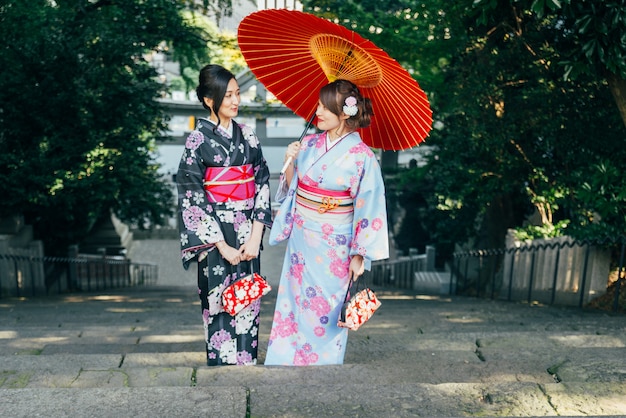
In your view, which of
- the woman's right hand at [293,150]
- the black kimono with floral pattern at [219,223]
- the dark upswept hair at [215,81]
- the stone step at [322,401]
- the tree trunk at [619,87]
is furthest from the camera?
the tree trunk at [619,87]

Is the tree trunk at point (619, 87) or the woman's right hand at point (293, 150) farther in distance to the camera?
the tree trunk at point (619, 87)

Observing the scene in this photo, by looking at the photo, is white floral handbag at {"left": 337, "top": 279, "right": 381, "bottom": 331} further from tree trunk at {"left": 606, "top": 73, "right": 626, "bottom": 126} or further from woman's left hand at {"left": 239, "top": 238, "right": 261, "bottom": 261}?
tree trunk at {"left": 606, "top": 73, "right": 626, "bottom": 126}

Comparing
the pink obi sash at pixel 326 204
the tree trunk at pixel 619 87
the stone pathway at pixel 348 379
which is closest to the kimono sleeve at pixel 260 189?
the pink obi sash at pixel 326 204

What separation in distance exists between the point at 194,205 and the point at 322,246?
0.78 metres

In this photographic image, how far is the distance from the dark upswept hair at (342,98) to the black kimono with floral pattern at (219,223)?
473mm

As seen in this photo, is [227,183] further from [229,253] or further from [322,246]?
[322,246]

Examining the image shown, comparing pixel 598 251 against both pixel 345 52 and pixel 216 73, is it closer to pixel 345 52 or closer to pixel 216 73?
pixel 345 52

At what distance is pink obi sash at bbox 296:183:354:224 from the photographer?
3488 millimetres

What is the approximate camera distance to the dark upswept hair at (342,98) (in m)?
3.36

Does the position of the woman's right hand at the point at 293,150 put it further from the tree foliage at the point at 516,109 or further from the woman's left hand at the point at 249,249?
the tree foliage at the point at 516,109

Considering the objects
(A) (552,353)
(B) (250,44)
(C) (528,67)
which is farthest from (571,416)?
(C) (528,67)

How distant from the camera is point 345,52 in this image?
3.36 m

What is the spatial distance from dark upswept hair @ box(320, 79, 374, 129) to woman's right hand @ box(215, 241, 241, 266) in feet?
3.21

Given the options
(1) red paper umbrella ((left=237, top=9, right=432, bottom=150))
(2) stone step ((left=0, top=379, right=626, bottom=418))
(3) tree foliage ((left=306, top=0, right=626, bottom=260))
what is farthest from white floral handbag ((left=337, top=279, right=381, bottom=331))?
(3) tree foliage ((left=306, top=0, right=626, bottom=260))
